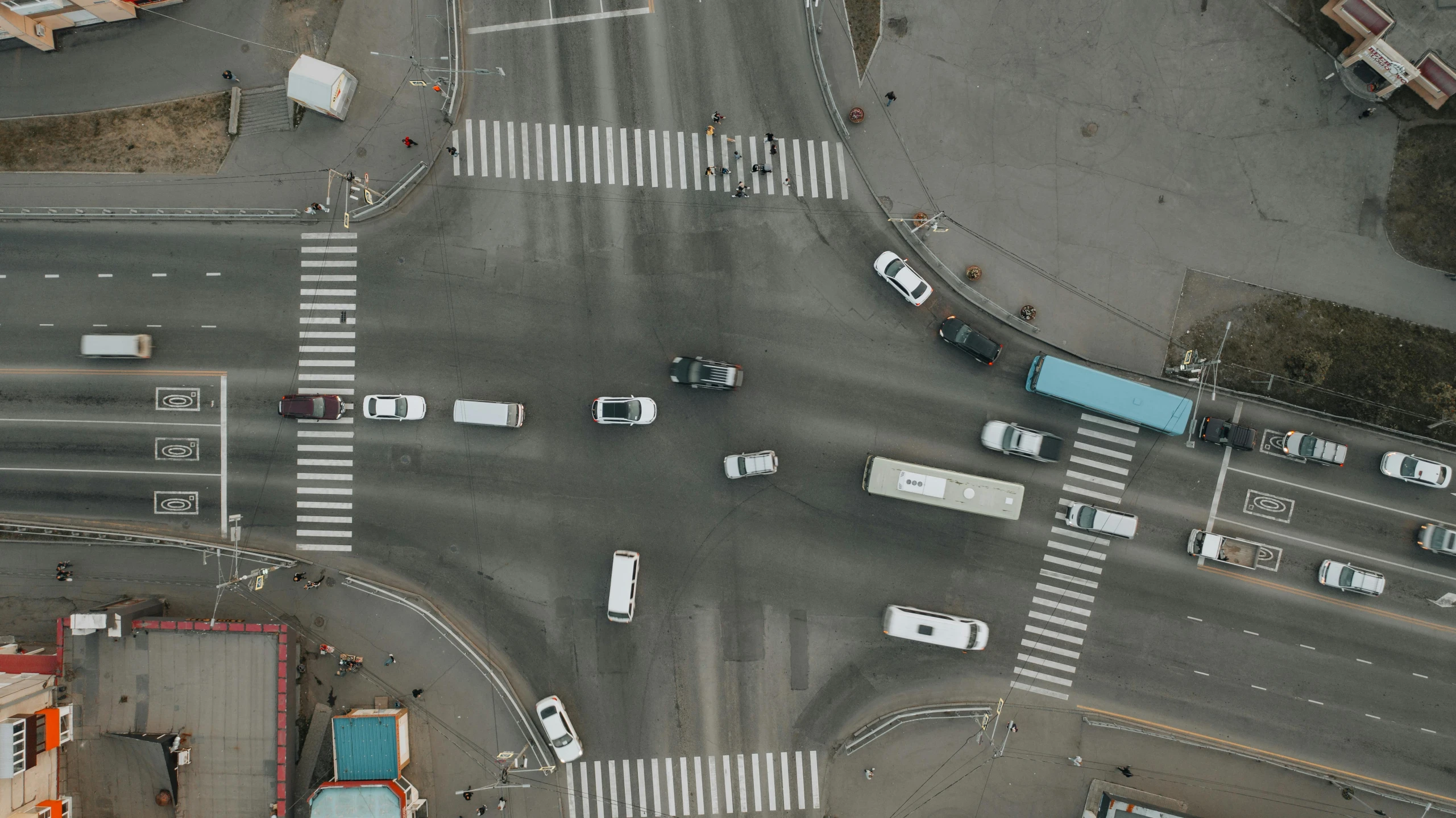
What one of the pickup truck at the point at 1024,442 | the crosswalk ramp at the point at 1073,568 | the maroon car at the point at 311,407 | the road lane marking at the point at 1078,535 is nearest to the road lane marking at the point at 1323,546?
the road lane marking at the point at 1078,535

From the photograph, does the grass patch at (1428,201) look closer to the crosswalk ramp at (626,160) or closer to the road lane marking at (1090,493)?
the road lane marking at (1090,493)

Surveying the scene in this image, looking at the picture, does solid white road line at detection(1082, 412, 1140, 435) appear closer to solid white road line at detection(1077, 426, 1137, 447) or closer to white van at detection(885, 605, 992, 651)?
solid white road line at detection(1077, 426, 1137, 447)

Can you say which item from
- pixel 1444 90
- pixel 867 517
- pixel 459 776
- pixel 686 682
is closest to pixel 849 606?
pixel 867 517

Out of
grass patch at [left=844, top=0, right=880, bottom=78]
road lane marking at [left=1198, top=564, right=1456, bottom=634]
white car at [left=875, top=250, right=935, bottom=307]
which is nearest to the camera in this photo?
white car at [left=875, top=250, right=935, bottom=307]

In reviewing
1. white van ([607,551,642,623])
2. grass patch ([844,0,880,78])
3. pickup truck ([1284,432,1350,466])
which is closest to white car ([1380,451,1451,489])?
pickup truck ([1284,432,1350,466])

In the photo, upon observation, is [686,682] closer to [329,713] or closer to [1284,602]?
[329,713]

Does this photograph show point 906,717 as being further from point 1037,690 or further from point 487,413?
point 487,413

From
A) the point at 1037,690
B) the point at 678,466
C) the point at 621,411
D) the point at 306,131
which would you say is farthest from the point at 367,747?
the point at 1037,690
